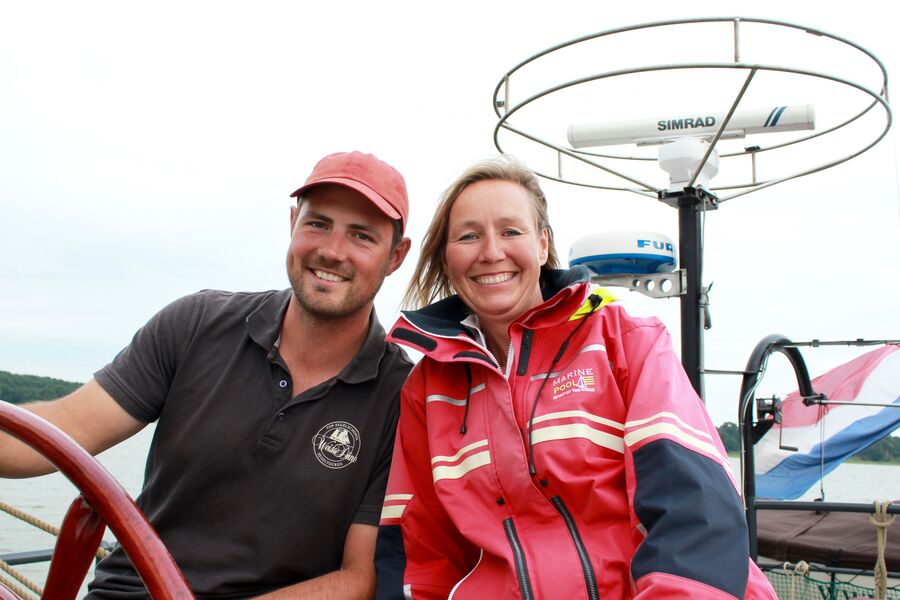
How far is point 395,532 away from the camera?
2.21 meters

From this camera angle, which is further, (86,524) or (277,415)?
(277,415)

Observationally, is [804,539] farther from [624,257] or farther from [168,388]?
[168,388]

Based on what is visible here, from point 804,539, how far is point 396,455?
113 inches

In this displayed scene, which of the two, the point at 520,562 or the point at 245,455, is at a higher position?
the point at 245,455

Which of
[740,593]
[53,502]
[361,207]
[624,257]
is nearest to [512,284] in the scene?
[361,207]

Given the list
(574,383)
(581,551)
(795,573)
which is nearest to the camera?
(581,551)

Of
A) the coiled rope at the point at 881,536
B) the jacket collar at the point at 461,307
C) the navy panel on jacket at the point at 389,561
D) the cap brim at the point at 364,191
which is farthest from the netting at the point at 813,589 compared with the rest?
the cap brim at the point at 364,191

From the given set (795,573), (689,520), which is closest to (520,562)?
(689,520)

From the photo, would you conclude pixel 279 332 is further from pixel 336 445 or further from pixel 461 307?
pixel 461 307

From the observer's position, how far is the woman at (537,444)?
1657 mm

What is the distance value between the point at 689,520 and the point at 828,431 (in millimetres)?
3607

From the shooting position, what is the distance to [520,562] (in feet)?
6.02

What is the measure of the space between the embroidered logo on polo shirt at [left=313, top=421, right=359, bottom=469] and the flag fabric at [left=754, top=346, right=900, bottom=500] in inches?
124

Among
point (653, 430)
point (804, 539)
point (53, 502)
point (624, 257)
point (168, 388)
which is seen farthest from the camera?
point (53, 502)
